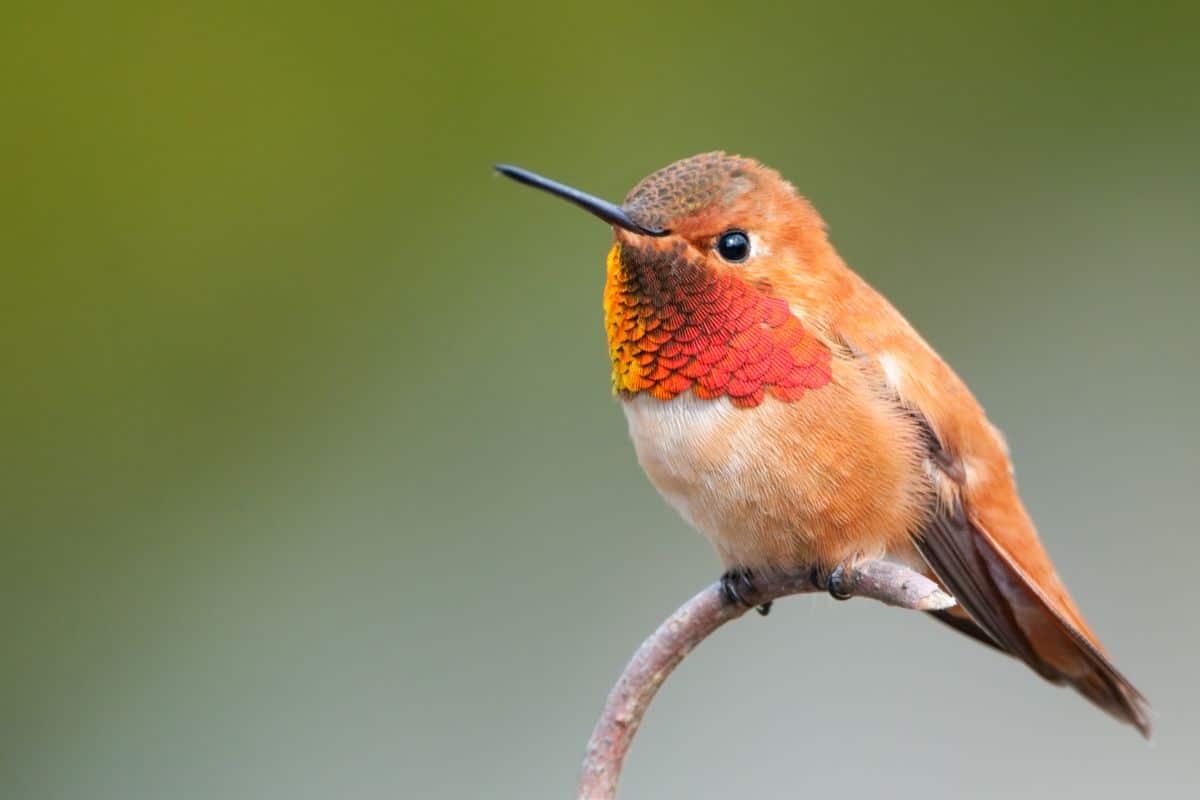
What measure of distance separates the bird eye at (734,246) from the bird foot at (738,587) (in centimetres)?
29

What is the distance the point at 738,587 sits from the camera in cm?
122

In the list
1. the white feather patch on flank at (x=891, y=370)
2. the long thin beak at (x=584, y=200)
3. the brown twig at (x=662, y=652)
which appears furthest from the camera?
the white feather patch on flank at (x=891, y=370)

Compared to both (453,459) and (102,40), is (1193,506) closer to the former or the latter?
(453,459)

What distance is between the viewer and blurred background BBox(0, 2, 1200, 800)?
6.82 feet

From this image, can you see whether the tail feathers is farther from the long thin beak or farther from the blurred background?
the blurred background

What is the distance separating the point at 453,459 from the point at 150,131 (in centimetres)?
71

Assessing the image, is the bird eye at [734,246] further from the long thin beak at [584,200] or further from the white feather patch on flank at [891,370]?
the white feather patch on flank at [891,370]

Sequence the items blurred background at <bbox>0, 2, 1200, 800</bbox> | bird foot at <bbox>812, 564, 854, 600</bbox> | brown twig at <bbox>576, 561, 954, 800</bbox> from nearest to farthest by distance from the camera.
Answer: brown twig at <bbox>576, 561, 954, 800</bbox>, bird foot at <bbox>812, 564, 854, 600</bbox>, blurred background at <bbox>0, 2, 1200, 800</bbox>

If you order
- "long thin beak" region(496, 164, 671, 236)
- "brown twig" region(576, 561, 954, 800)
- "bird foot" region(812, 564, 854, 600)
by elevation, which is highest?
"long thin beak" region(496, 164, 671, 236)

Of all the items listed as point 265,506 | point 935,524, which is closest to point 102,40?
point 265,506

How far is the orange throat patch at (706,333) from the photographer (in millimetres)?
1225

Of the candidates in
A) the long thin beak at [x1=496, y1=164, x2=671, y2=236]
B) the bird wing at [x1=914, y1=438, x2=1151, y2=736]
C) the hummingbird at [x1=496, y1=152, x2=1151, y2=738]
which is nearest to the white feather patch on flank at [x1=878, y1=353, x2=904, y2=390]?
the hummingbird at [x1=496, y1=152, x2=1151, y2=738]

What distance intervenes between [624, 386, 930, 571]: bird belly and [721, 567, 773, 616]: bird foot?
0.02 m

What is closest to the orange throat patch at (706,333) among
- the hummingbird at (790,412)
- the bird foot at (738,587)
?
the hummingbird at (790,412)
